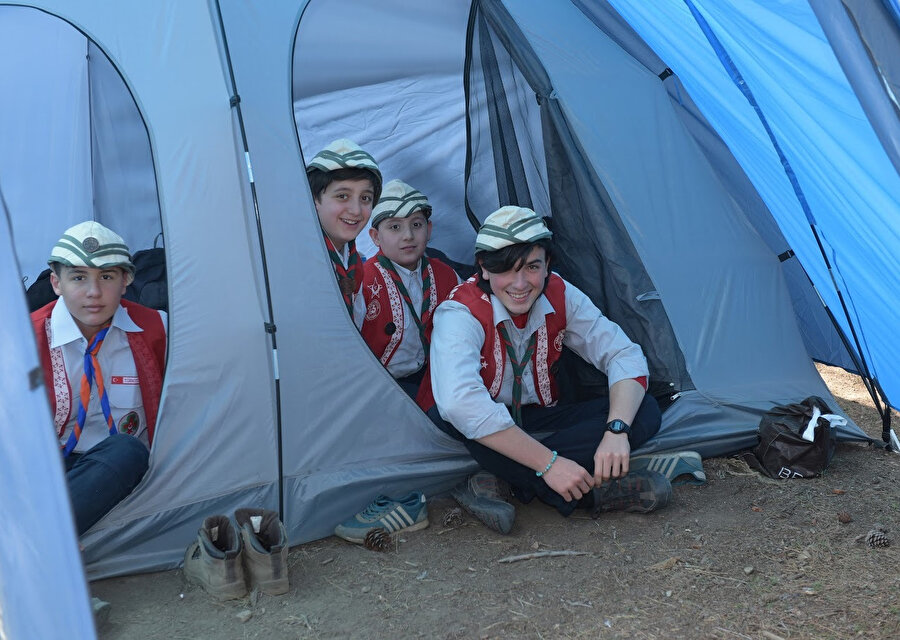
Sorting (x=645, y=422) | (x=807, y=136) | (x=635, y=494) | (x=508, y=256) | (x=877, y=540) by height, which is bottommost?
(x=877, y=540)

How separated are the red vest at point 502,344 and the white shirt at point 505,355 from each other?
0.08ft

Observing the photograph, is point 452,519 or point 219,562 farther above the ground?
point 219,562

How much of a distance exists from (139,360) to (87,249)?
1.31 feet

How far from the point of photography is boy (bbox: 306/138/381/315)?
3.52 m

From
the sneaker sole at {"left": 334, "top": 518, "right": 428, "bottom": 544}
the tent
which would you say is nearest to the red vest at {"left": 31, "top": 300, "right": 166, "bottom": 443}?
the tent

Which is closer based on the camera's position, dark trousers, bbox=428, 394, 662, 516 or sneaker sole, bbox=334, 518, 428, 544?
sneaker sole, bbox=334, 518, 428, 544

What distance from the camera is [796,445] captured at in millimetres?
3539

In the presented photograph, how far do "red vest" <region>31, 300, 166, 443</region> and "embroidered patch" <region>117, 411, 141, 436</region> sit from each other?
3 centimetres

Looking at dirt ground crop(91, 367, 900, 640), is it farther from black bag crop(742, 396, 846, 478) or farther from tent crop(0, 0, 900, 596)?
tent crop(0, 0, 900, 596)

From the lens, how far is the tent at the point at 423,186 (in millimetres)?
3018

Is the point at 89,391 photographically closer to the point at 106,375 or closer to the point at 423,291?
the point at 106,375

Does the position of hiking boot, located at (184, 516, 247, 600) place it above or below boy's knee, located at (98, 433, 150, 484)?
below

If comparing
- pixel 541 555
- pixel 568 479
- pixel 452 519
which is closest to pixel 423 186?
pixel 452 519

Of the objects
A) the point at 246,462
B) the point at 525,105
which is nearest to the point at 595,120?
the point at 525,105
